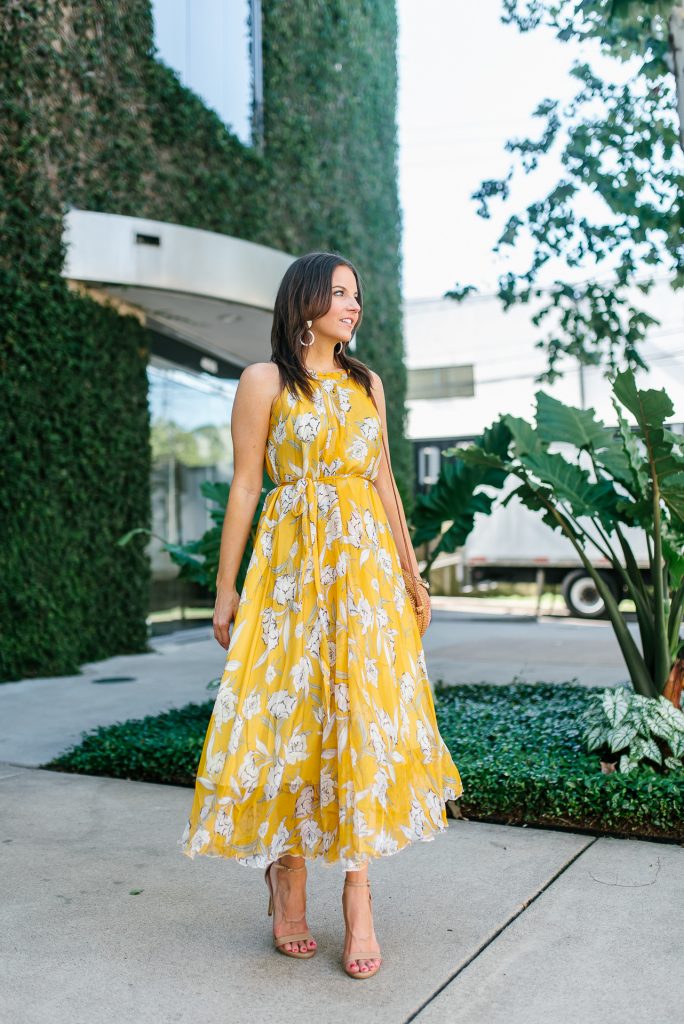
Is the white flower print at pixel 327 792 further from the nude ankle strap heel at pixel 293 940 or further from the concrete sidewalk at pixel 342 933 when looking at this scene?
the concrete sidewalk at pixel 342 933

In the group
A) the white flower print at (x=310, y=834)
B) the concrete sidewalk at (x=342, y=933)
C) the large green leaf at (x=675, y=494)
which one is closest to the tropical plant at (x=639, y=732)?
the concrete sidewalk at (x=342, y=933)

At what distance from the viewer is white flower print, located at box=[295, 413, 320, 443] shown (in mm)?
2783

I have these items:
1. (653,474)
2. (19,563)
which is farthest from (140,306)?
(653,474)

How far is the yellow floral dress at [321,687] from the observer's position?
2.62 m

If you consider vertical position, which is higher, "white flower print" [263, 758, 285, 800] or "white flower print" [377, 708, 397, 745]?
"white flower print" [377, 708, 397, 745]

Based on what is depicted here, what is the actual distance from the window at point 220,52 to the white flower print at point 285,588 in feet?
26.6

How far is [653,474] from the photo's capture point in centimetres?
425

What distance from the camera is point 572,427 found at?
520 centimetres

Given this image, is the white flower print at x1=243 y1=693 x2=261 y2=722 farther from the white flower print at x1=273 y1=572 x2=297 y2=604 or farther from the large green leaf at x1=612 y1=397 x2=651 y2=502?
the large green leaf at x1=612 y1=397 x2=651 y2=502

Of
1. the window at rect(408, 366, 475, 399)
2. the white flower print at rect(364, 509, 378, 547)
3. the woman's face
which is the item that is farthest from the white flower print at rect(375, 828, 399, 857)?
the window at rect(408, 366, 475, 399)

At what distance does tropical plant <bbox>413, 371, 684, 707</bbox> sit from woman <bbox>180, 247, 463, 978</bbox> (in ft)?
5.53

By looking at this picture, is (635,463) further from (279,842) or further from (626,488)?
(279,842)

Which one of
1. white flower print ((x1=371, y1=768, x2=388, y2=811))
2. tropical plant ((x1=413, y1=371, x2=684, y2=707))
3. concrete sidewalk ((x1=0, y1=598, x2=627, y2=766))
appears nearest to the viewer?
white flower print ((x1=371, y1=768, x2=388, y2=811))

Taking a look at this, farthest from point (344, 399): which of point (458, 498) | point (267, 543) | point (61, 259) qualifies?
point (61, 259)
